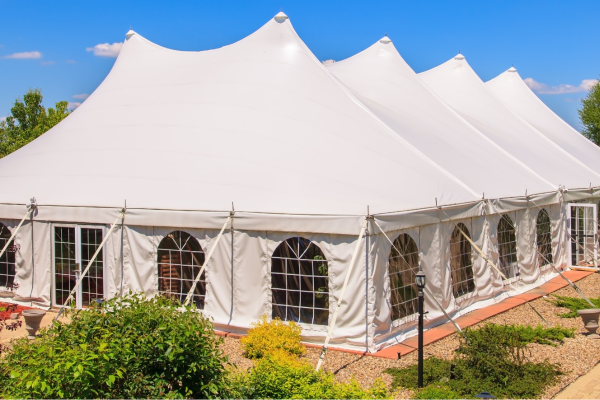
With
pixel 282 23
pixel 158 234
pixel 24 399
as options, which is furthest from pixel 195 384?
pixel 282 23

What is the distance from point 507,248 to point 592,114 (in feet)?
94.9

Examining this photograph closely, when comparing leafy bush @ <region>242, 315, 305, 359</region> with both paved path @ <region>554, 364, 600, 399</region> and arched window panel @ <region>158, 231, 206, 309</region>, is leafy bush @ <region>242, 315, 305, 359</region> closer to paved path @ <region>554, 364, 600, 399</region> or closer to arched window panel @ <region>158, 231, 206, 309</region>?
arched window panel @ <region>158, 231, 206, 309</region>

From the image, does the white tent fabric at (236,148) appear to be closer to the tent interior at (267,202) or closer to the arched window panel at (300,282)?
the tent interior at (267,202)

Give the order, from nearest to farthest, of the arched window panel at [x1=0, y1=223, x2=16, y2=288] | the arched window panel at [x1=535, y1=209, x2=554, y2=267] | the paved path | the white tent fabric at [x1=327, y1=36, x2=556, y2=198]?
the paved path
the arched window panel at [x1=0, y1=223, x2=16, y2=288]
the white tent fabric at [x1=327, y1=36, x2=556, y2=198]
the arched window panel at [x1=535, y1=209, x2=554, y2=267]

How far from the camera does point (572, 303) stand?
1104 centimetres

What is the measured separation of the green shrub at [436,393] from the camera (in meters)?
6.38

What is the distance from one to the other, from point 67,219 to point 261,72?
4346 millimetres

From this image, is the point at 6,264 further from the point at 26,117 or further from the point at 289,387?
the point at 26,117

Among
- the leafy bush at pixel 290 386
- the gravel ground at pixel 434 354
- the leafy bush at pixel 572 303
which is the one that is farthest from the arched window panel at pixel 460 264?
the leafy bush at pixel 290 386

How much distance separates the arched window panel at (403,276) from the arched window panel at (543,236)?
5.47 m

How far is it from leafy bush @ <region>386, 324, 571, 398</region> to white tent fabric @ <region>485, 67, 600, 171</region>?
518 inches

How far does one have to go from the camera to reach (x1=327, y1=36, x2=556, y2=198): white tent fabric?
39.4ft

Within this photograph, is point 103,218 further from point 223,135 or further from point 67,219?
point 223,135

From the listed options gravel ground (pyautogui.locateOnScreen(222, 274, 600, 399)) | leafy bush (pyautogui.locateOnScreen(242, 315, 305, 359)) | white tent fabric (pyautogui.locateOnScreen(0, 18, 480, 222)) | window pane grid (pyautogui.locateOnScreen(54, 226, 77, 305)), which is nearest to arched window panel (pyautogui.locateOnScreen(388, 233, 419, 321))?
white tent fabric (pyautogui.locateOnScreen(0, 18, 480, 222))
